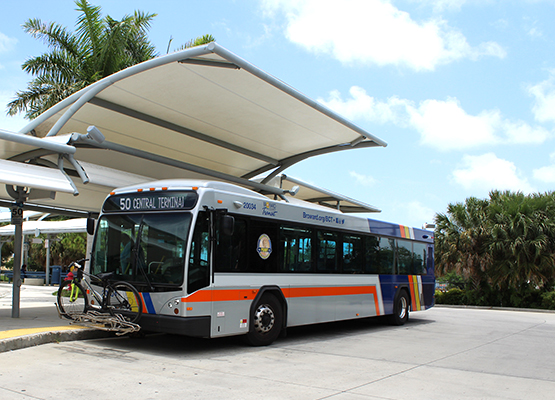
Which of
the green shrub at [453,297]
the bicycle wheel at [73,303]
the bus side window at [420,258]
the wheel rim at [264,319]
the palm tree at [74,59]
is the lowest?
the green shrub at [453,297]

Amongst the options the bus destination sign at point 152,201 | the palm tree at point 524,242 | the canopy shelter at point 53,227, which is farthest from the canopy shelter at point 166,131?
the palm tree at point 524,242

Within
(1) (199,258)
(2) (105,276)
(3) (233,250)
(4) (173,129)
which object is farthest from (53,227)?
(1) (199,258)

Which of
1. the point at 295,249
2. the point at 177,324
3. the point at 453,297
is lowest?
the point at 453,297

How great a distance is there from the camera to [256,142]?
653 inches

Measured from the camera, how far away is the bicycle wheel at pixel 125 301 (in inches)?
338

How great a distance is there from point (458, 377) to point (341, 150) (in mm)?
10685

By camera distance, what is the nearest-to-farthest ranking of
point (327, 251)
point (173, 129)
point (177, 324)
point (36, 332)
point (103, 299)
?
1. point (177, 324)
2. point (103, 299)
3. point (36, 332)
4. point (327, 251)
5. point (173, 129)

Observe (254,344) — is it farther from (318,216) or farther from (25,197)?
(25,197)

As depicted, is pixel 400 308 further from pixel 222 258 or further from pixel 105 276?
pixel 105 276

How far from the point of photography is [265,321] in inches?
388

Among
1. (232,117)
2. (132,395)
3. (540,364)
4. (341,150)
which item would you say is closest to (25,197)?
(232,117)

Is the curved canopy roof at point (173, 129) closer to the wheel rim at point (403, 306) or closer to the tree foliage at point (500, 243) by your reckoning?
the wheel rim at point (403, 306)

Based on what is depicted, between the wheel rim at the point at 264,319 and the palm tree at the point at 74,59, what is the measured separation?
47.8ft

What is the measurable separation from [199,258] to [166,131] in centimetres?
730
